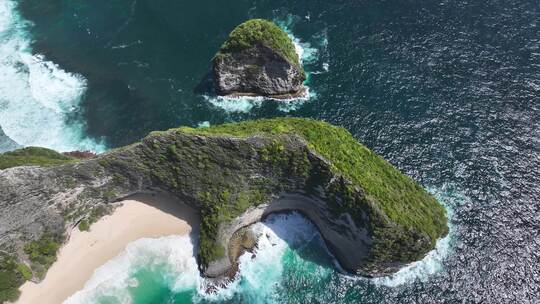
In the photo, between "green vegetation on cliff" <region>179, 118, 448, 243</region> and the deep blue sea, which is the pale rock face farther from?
"green vegetation on cliff" <region>179, 118, 448, 243</region>

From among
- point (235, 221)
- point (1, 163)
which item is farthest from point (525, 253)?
point (1, 163)

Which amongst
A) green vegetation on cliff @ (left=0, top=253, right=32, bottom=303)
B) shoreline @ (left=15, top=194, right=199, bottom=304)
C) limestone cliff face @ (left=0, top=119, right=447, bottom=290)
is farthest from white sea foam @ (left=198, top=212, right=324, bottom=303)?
green vegetation on cliff @ (left=0, top=253, right=32, bottom=303)

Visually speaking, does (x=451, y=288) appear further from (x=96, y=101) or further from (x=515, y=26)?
(x=96, y=101)

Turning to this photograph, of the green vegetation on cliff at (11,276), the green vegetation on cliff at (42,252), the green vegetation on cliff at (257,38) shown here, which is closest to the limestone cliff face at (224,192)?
the green vegetation on cliff at (42,252)

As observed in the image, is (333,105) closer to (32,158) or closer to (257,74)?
(257,74)

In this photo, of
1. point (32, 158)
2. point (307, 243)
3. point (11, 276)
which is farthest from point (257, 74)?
point (11, 276)

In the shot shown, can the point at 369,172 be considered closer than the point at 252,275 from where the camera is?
Yes

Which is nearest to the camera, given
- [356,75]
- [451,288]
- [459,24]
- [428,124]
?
A: [451,288]
